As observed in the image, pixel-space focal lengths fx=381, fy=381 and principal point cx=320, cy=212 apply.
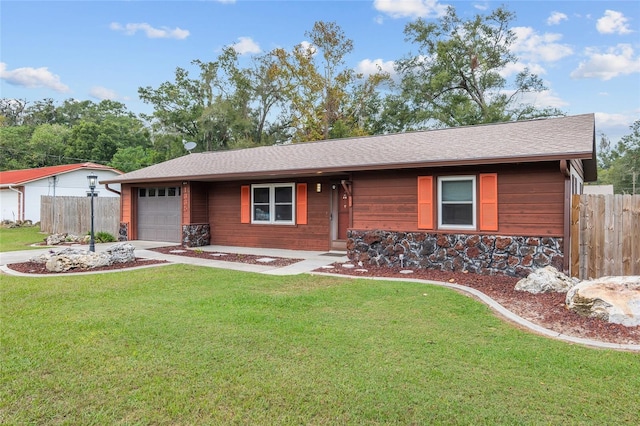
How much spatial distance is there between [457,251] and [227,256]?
231 inches

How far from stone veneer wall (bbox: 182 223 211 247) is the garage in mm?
1131

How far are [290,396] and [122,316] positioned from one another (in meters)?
2.91

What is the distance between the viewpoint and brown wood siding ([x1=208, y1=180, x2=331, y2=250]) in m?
11.3

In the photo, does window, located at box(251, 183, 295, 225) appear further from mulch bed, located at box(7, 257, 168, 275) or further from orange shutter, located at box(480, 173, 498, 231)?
orange shutter, located at box(480, 173, 498, 231)

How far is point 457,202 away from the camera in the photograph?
8258 millimetres

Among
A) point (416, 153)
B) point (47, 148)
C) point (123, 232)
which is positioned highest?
point (47, 148)

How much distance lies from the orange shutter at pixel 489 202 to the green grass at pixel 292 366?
2810 mm

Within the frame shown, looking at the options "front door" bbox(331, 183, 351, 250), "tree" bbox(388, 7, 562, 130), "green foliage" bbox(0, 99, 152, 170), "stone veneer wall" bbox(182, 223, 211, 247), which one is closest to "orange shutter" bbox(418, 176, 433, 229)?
"front door" bbox(331, 183, 351, 250)

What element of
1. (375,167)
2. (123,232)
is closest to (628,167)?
(375,167)

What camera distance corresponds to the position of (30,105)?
47375 mm

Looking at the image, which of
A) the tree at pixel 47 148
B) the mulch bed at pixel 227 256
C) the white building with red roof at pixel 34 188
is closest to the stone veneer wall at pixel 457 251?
the mulch bed at pixel 227 256

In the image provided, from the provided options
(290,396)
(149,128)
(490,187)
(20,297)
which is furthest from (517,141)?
(149,128)

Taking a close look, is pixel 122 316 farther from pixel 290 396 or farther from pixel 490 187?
pixel 490 187

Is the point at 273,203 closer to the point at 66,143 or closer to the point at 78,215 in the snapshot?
the point at 78,215
